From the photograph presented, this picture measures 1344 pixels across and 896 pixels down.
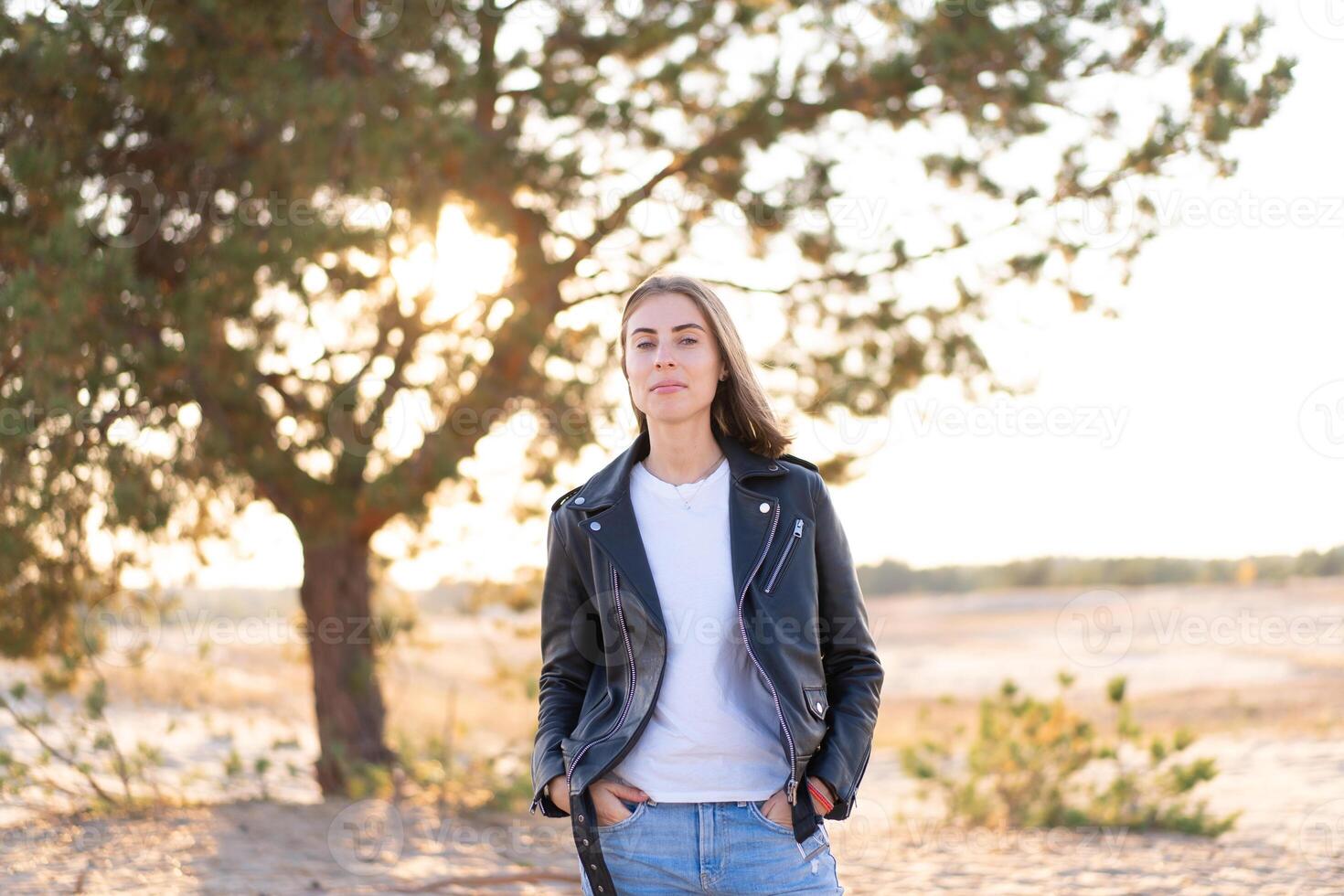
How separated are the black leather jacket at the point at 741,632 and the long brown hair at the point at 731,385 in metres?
0.03

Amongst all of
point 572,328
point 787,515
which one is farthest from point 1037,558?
point 787,515

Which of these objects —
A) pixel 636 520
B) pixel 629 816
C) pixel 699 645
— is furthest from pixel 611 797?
pixel 636 520

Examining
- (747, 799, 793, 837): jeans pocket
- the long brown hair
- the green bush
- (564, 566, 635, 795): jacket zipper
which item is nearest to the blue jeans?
(747, 799, 793, 837): jeans pocket

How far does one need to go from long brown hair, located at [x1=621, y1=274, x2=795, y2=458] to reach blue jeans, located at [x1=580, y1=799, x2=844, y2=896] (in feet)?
2.38

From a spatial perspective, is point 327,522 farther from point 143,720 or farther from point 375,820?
point 143,720

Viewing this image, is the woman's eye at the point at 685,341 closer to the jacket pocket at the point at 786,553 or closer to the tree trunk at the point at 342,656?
the jacket pocket at the point at 786,553

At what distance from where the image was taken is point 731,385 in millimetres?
2432

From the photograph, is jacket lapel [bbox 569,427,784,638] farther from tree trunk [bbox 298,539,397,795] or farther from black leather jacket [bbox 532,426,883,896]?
tree trunk [bbox 298,539,397,795]

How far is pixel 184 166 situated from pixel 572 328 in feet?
8.18

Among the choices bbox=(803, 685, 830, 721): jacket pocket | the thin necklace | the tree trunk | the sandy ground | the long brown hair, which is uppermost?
the long brown hair

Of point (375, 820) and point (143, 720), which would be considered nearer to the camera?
point (375, 820)

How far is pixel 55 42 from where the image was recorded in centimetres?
592

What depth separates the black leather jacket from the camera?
2162 mm

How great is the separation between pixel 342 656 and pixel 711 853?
652 cm
